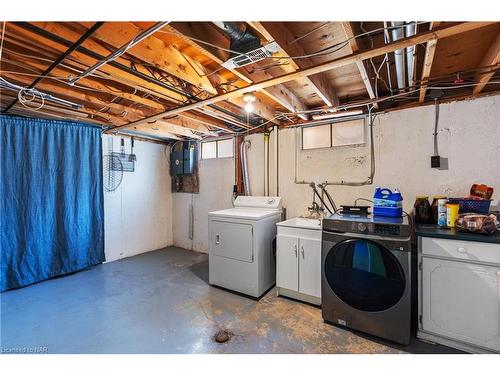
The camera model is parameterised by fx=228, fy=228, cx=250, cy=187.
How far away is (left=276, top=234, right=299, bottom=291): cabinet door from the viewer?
2.49 metres

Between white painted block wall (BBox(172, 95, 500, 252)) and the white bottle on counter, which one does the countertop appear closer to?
the white bottle on counter

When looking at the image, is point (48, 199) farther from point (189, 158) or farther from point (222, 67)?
point (222, 67)

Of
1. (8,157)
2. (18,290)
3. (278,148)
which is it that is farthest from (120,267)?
(278,148)

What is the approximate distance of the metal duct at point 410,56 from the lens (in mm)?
1272

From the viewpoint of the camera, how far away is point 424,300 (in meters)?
1.84

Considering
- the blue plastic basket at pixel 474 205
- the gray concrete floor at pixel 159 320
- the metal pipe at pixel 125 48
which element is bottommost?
the gray concrete floor at pixel 159 320

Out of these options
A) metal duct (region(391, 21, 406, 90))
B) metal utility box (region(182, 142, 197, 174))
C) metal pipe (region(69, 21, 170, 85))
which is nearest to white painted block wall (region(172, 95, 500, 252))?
metal duct (region(391, 21, 406, 90))

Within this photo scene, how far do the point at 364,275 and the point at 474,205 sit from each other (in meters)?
1.11

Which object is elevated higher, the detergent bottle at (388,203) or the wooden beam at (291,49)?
the wooden beam at (291,49)

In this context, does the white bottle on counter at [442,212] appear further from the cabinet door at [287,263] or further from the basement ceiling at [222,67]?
the cabinet door at [287,263]

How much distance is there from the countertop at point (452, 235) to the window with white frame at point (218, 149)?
9.41ft

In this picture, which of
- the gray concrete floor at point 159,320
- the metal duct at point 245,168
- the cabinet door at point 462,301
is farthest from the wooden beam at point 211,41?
the gray concrete floor at point 159,320

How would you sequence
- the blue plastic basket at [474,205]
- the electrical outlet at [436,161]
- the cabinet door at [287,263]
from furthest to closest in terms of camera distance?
the cabinet door at [287,263]
the electrical outlet at [436,161]
the blue plastic basket at [474,205]
